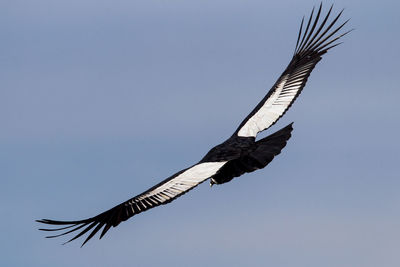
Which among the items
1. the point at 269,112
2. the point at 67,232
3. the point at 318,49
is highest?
the point at 318,49

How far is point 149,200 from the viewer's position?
25359 mm

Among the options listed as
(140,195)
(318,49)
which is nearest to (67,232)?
(140,195)

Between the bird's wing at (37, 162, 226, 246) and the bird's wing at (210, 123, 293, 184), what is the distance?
2.22ft

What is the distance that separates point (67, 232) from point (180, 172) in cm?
493

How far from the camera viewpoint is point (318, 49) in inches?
1390

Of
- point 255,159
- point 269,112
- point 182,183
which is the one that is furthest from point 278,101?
point 182,183

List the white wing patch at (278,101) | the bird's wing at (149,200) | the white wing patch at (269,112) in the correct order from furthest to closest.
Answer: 1. the white wing patch at (278,101)
2. the white wing patch at (269,112)
3. the bird's wing at (149,200)

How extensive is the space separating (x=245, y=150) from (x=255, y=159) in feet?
3.41

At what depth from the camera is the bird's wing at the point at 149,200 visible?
2406cm

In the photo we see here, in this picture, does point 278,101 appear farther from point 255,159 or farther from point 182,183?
point 182,183

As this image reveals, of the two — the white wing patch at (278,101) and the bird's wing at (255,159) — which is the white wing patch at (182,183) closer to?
the bird's wing at (255,159)

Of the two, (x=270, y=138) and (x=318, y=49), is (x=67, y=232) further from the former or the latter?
(x=318, y=49)

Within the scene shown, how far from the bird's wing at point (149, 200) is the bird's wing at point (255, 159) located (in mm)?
676

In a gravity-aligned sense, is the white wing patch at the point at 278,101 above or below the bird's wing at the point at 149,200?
above
